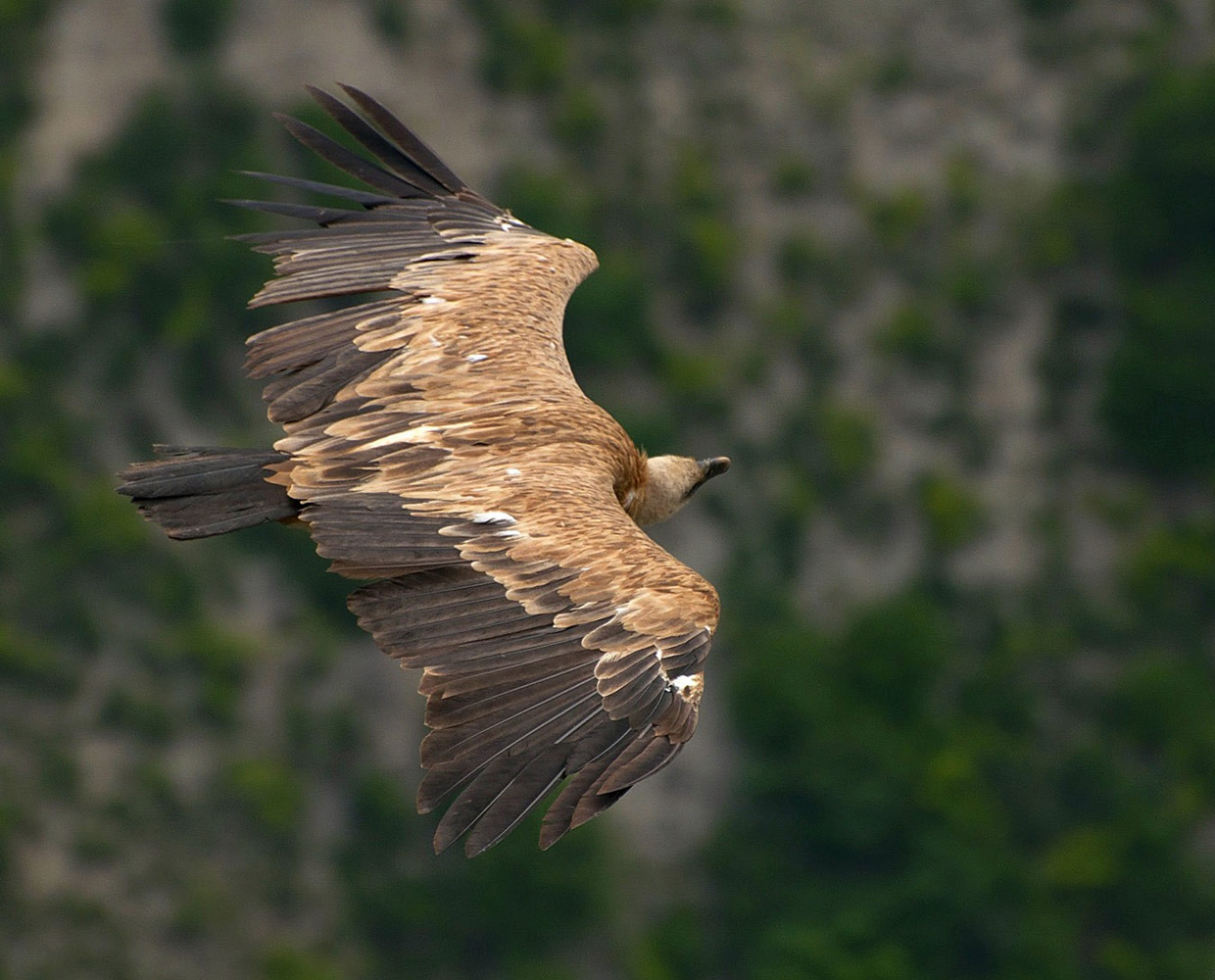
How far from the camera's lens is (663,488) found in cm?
1169

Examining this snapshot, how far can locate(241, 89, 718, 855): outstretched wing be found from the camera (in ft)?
26.9

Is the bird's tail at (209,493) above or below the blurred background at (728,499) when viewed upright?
above

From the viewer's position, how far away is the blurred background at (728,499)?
46812 millimetres

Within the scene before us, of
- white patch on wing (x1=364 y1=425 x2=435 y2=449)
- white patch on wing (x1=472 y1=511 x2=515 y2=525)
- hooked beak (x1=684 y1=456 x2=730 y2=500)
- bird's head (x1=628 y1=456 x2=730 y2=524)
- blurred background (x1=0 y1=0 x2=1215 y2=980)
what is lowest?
blurred background (x1=0 y1=0 x2=1215 y2=980)

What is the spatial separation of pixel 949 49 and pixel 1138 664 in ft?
49.3

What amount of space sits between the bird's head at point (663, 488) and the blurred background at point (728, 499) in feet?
112

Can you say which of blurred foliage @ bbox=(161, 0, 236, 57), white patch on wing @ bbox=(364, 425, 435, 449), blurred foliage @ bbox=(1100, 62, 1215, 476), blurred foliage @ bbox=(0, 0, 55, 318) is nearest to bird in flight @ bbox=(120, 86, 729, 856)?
white patch on wing @ bbox=(364, 425, 435, 449)

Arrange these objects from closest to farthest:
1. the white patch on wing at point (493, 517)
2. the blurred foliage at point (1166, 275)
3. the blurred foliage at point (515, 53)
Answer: the white patch on wing at point (493, 517) < the blurred foliage at point (515, 53) < the blurred foliage at point (1166, 275)

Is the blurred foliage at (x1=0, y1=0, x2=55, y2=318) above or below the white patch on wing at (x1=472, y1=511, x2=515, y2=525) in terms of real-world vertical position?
below

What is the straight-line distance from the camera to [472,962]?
49.7 m

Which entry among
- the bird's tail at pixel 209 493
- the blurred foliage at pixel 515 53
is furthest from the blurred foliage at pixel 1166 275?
the bird's tail at pixel 209 493

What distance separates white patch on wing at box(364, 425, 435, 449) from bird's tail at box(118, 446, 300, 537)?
0.42 meters

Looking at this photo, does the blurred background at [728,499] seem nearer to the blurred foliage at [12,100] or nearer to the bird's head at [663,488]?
the blurred foliage at [12,100]

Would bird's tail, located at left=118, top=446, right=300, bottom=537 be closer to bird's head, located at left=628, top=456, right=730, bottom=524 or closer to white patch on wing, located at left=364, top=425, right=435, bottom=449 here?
white patch on wing, located at left=364, top=425, right=435, bottom=449
